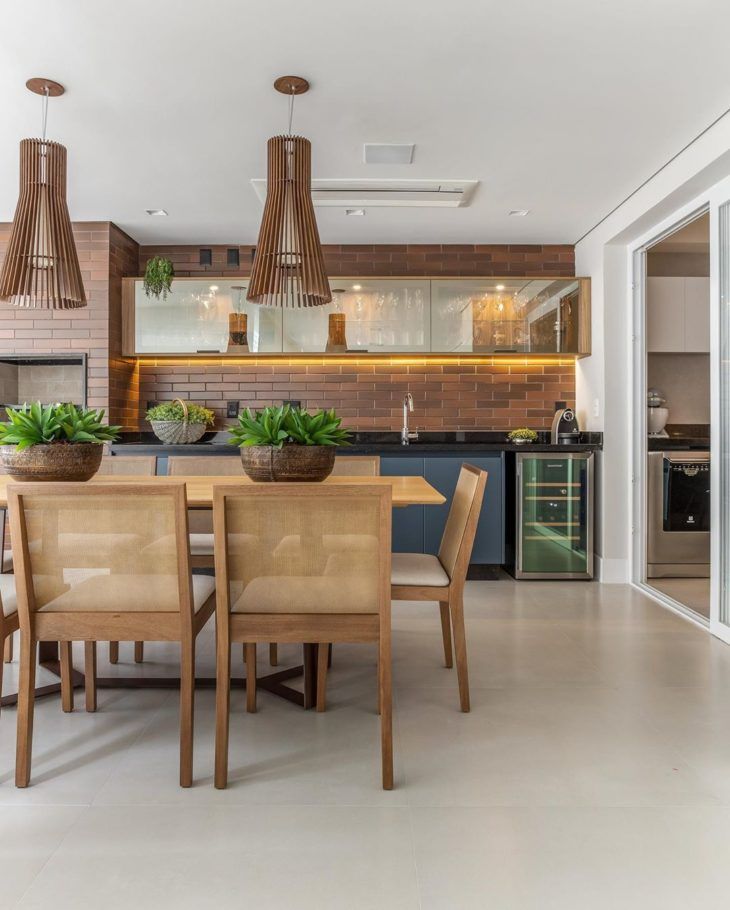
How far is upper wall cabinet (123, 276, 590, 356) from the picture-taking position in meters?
4.92

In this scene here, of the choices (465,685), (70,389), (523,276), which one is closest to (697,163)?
(523,276)

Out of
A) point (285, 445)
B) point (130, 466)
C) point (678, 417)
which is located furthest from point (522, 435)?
point (285, 445)

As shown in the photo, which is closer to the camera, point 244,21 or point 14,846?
point 14,846

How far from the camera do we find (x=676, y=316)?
479cm

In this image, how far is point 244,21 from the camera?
7.82 ft

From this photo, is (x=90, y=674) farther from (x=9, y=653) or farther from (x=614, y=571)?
(x=614, y=571)

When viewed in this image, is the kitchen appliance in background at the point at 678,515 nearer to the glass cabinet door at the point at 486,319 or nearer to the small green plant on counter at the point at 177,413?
the glass cabinet door at the point at 486,319

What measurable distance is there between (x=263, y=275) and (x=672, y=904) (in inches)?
86.7

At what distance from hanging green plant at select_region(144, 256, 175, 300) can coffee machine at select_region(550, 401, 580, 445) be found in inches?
117

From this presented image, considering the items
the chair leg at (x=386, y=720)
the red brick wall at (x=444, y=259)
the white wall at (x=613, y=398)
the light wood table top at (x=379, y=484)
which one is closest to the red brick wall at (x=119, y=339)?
the red brick wall at (x=444, y=259)

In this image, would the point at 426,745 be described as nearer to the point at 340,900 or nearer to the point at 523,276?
the point at 340,900

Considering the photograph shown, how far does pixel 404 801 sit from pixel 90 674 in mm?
1229

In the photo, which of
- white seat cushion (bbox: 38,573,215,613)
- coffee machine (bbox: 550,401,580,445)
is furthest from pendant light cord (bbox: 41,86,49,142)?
coffee machine (bbox: 550,401,580,445)

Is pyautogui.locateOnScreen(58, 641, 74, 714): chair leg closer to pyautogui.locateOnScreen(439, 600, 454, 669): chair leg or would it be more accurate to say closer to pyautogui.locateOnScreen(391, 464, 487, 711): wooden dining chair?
pyautogui.locateOnScreen(391, 464, 487, 711): wooden dining chair
